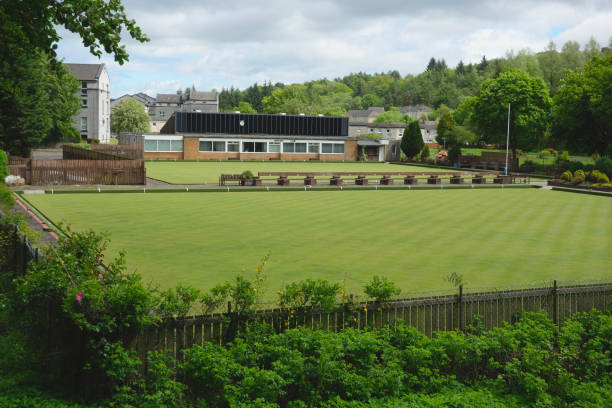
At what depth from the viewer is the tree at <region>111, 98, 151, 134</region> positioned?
9794cm

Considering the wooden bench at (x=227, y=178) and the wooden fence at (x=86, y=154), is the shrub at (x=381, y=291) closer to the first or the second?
the wooden bench at (x=227, y=178)

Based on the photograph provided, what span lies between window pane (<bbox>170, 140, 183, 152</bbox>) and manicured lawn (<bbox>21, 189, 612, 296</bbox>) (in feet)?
134

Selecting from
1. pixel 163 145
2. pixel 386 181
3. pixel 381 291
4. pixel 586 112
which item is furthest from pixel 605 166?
pixel 163 145

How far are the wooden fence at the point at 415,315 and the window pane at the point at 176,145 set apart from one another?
6457 centimetres

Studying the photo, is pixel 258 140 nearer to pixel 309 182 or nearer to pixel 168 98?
pixel 309 182

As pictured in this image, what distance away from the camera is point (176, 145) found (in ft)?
232

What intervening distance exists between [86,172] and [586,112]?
4521 cm

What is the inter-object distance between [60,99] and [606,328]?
62.0 metres

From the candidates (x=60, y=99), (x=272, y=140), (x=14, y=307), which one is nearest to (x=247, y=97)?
(x=272, y=140)

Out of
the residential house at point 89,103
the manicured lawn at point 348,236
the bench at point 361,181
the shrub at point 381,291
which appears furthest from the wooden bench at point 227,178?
the residential house at point 89,103

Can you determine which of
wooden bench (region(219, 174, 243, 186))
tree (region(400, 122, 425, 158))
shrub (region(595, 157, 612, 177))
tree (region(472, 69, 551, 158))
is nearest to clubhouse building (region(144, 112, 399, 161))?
tree (region(400, 122, 425, 158))

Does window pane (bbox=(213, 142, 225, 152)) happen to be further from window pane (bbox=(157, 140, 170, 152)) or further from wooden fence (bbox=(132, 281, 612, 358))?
wooden fence (bbox=(132, 281, 612, 358))

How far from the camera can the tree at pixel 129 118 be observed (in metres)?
97.9

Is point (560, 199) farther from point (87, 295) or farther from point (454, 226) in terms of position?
point (87, 295)
